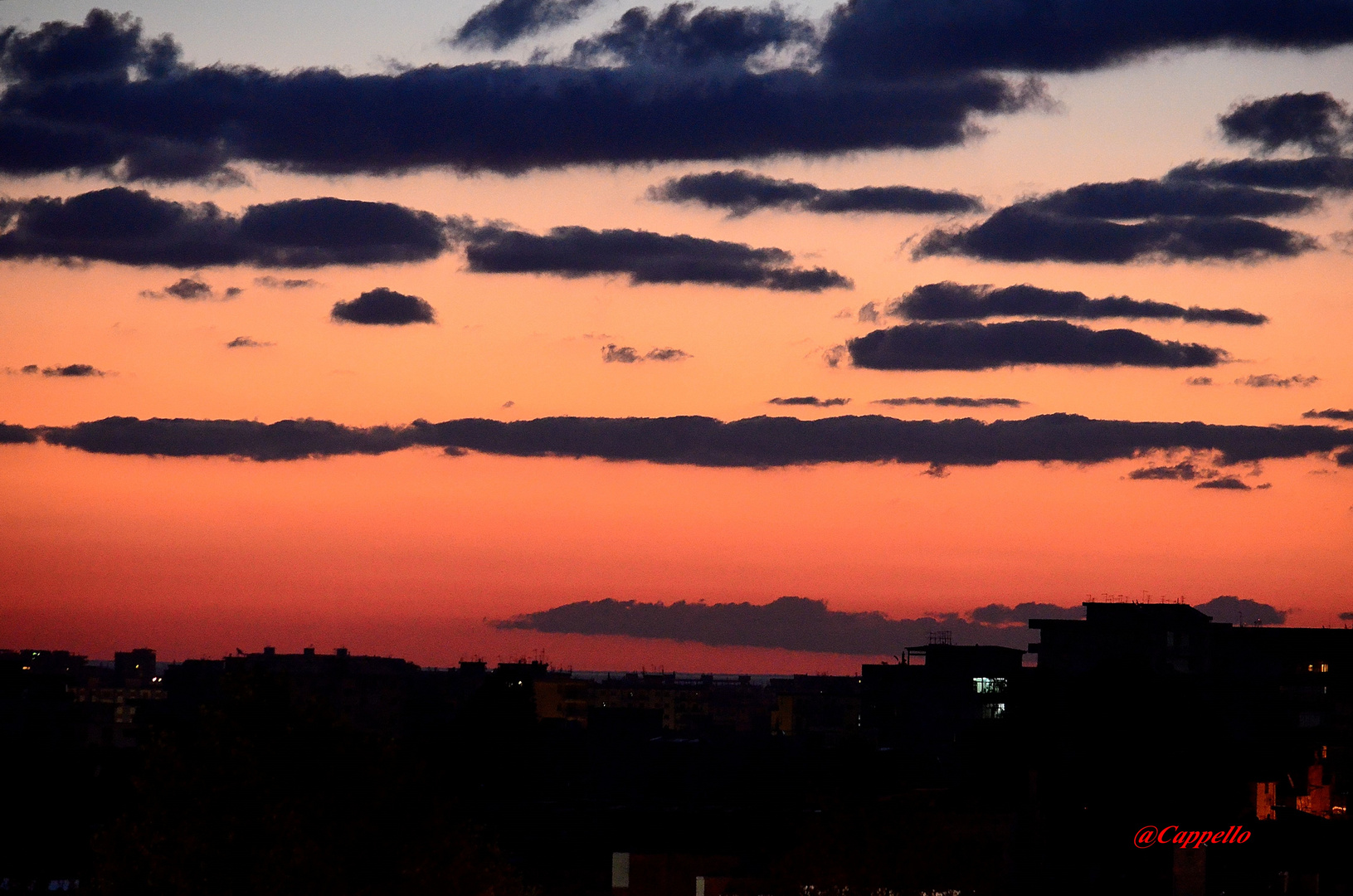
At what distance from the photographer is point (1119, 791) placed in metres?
129

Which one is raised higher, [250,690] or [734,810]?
[250,690]

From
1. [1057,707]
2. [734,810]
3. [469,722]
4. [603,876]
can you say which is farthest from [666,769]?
[603,876]

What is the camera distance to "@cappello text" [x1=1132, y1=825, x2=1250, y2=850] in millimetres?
105625

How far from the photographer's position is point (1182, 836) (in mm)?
106125

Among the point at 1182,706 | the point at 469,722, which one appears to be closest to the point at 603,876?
the point at 1182,706

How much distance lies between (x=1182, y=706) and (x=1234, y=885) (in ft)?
97.8

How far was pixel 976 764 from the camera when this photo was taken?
14225 centimetres

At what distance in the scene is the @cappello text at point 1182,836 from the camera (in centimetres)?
10562

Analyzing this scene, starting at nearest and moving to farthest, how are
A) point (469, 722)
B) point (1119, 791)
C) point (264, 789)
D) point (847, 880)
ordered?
point (264, 789), point (847, 880), point (1119, 791), point (469, 722)

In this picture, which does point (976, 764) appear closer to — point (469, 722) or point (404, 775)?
point (469, 722)

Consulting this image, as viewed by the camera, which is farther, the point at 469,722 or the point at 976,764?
the point at 469,722

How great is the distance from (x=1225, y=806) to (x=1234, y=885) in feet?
37.9

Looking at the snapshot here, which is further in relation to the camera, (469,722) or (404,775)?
(469,722)

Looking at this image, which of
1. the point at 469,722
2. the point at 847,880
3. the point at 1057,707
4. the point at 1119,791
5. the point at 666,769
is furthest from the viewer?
the point at 469,722
